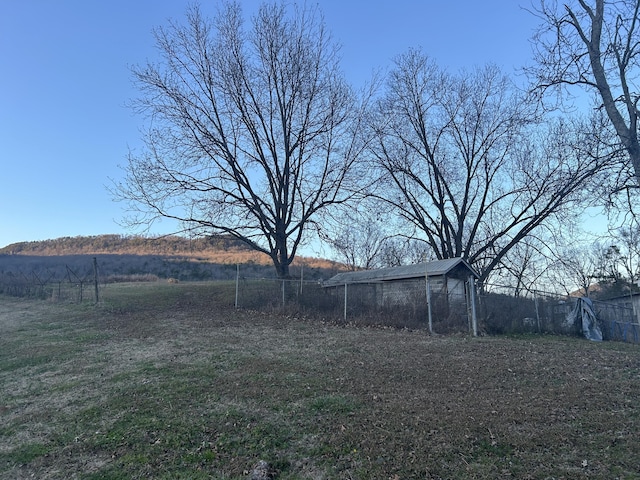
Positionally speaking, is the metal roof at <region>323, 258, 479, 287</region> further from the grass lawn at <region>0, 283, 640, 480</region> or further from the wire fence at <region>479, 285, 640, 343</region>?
the grass lawn at <region>0, 283, 640, 480</region>

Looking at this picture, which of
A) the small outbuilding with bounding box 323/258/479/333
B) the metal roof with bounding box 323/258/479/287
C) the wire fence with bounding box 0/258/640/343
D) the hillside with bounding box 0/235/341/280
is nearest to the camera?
the wire fence with bounding box 0/258/640/343

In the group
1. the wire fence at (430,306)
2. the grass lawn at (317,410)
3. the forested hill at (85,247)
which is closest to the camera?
the grass lawn at (317,410)

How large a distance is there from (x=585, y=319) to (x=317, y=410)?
1404 centimetres

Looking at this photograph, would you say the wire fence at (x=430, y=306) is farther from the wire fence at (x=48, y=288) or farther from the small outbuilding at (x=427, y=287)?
the wire fence at (x=48, y=288)

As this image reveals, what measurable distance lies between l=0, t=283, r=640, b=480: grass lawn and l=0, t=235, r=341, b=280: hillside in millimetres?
11220

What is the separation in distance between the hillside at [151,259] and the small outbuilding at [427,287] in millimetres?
6802

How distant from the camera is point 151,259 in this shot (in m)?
54.0

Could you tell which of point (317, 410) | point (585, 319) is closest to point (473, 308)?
point (585, 319)

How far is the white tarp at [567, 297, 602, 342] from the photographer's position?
1602 cm

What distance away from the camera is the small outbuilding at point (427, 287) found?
50.7ft

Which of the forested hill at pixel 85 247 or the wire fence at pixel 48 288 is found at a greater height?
the forested hill at pixel 85 247

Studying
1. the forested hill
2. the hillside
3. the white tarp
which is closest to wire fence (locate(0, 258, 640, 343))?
the white tarp

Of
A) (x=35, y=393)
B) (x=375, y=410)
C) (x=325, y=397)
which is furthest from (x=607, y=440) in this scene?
(x=35, y=393)

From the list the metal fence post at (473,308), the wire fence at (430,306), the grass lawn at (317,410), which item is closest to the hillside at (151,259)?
the wire fence at (430,306)
